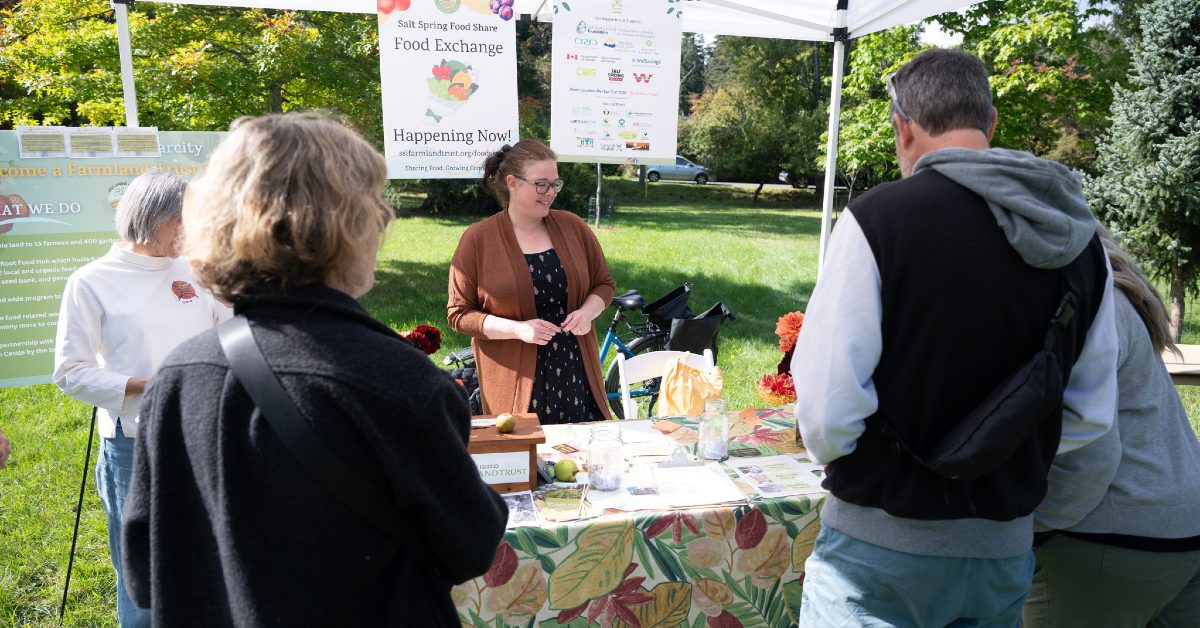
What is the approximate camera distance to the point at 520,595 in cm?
188

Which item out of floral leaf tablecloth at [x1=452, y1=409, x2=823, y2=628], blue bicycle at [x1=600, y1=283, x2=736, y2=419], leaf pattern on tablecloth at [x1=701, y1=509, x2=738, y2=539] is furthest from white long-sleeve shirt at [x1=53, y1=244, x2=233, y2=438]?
blue bicycle at [x1=600, y1=283, x2=736, y2=419]

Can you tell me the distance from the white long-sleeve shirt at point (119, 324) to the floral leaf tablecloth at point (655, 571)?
1109mm

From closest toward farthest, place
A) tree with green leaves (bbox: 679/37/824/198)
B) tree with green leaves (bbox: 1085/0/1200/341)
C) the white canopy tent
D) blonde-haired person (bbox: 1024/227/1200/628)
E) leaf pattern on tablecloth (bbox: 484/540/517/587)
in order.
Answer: blonde-haired person (bbox: 1024/227/1200/628), leaf pattern on tablecloth (bbox: 484/540/517/587), the white canopy tent, tree with green leaves (bbox: 1085/0/1200/341), tree with green leaves (bbox: 679/37/824/198)

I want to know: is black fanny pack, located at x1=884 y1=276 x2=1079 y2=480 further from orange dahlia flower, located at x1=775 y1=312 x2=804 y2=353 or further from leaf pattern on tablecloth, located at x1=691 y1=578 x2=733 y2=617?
orange dahlia flower, located at x1=775 y1=312 x2=804 y2=353

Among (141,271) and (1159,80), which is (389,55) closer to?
(141,271)

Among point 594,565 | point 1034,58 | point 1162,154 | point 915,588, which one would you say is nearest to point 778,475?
point 594,565

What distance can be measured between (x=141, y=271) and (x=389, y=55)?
143 cm

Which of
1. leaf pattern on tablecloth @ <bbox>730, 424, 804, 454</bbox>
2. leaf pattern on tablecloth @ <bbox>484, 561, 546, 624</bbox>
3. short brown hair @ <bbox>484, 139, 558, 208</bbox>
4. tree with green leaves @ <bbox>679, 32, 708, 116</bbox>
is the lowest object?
leaf pattern on tablecloth @ <bbox>484, 561, 546, 624</bbox>

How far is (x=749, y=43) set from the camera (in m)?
27.1

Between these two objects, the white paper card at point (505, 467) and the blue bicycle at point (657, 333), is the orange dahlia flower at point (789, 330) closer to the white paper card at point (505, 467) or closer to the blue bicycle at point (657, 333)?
the white paper card at point (505, 467)

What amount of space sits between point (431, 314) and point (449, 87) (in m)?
4.85

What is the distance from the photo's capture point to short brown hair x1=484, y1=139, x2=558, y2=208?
280 centimetres

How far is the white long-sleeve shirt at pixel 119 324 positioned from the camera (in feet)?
6.77

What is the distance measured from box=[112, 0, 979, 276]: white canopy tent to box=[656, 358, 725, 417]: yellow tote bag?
99 cm
